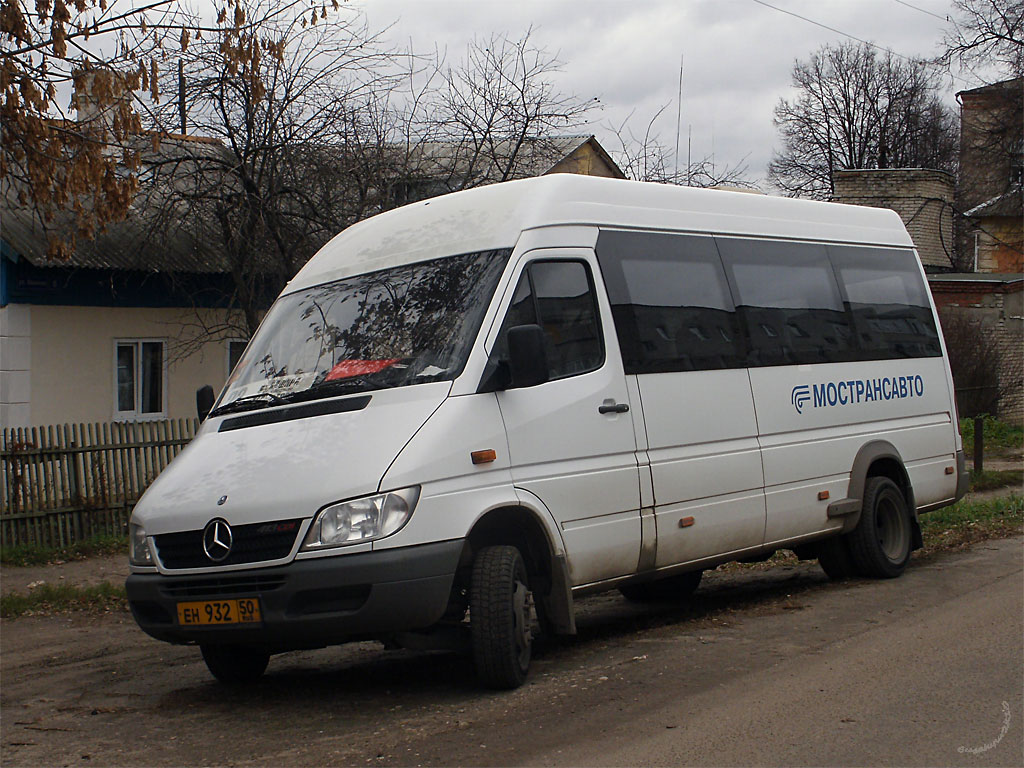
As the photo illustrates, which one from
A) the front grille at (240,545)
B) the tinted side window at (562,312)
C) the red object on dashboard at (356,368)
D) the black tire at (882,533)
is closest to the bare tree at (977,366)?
the black tire at (882,533)

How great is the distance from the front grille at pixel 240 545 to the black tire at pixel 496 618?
0.98 m

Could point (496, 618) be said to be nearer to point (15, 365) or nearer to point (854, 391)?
point (854, 391)

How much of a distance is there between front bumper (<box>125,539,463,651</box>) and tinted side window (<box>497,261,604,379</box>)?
4.69 feet

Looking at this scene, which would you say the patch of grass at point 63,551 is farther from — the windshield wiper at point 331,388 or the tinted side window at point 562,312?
the tinted side window at point 562,312

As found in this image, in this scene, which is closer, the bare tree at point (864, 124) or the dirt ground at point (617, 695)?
the dirt ground at point (617, 695)

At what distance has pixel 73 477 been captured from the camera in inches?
522

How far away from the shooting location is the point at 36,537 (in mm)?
12922

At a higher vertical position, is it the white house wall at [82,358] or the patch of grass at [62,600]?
the white house wall at [82,358]

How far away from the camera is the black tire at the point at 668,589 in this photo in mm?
9586

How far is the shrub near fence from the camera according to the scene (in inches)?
503

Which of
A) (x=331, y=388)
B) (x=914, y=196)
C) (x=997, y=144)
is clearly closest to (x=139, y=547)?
(x=331, y=388)

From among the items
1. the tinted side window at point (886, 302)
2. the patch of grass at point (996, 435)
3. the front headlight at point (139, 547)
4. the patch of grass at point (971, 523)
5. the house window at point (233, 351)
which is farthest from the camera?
the patch of grass at point (996, 435)

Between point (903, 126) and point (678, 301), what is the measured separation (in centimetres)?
5229

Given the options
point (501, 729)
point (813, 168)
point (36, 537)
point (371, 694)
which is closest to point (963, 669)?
point (501, 729)
